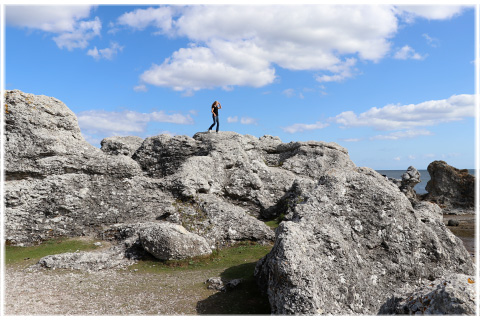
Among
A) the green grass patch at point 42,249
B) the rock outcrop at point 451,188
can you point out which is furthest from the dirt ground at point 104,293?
the rock outcrop at point 451,188

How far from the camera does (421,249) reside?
13.3m

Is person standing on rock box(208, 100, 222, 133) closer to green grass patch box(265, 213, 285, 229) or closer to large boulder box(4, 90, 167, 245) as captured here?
large boulder box(4, 90, 167, 245)

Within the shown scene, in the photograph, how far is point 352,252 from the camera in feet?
41.8

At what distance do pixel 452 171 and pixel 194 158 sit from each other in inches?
1747

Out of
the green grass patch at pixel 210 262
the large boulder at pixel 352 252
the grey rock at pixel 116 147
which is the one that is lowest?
the green grass patch at pixel 210 262

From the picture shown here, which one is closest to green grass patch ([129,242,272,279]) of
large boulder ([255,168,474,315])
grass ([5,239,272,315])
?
grass ([5,239,272,315])

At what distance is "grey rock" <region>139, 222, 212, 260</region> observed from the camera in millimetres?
18156

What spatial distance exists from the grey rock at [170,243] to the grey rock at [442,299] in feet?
39.6

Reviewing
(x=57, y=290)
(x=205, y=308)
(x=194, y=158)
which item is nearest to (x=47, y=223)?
(x=57, y=290)

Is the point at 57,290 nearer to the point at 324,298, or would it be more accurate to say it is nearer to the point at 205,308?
the point at 205,308

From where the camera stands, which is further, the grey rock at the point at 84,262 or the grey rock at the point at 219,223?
the grey rock at the point at 219,223

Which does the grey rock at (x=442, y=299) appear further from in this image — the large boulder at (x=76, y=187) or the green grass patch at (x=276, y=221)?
the green grass patch at (x=276, y=221)

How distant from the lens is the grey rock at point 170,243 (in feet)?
59.6

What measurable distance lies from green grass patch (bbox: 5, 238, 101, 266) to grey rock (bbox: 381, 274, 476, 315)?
18031mm
